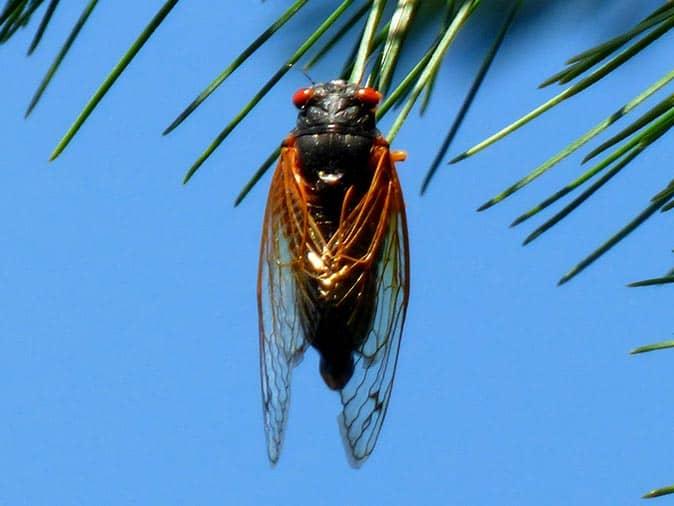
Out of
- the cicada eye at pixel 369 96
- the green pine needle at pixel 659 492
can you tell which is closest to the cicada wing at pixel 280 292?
the cicada eye at pixel 369 96

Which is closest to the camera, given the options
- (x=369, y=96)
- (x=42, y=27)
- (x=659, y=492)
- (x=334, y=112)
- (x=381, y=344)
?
(x=659, y=492)

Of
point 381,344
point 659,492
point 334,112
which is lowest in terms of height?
point 659,492

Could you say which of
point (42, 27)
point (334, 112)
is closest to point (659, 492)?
point (42, 27)

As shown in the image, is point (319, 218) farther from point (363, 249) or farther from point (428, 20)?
point (428, 20)

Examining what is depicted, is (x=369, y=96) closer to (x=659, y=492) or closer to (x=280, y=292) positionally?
(x=280, y=292)

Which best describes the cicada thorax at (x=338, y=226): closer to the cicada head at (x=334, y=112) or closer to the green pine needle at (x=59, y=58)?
the cicada head at (x=334, y=112)

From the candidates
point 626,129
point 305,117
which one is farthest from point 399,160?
point 626,129
